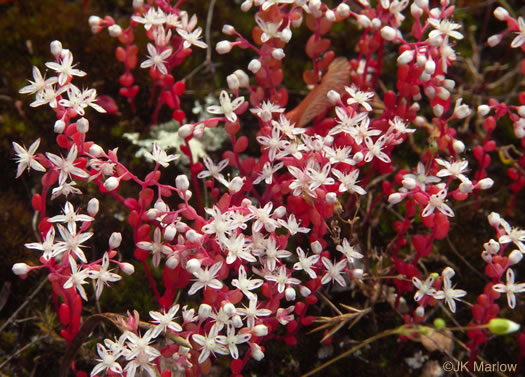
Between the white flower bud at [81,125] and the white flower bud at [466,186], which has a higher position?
the white flower bud at [81,125]

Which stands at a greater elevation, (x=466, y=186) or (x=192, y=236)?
(x=466, y=186)

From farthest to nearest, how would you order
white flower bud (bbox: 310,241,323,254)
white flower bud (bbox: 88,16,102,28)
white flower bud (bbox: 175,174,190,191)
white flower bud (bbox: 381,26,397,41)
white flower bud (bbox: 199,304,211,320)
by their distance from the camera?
white flower bud (bbox: 88,16,102,28) < white flower bud (bbox: 381,26,397,41) < white flower bud (bbox: 310,241,323,254) < white flower bud (bbox: 175,174,190,191) < white flower bud (bbox: 199,304,211,320)

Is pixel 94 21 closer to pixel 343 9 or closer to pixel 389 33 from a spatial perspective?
pixel 343 9

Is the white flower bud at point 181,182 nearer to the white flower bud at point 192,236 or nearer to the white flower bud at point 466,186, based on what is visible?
the white flower bud at point 192,236

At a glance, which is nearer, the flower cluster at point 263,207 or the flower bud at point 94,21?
the flower cluster at point 263,207

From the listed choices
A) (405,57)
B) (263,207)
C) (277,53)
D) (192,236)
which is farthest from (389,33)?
(192,236)

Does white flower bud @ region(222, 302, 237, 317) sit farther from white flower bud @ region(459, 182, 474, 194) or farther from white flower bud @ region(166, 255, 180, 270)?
white flower bud @ region(459, 182, 474, 194)

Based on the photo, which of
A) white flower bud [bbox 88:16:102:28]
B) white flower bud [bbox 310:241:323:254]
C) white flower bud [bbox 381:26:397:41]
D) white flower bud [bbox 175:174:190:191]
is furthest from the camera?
white flower bud [bbox 88:16:102:28]

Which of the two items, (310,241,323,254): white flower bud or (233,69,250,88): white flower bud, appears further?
(233,69,250,88): white flower bud

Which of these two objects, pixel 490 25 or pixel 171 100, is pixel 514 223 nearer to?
pixel 490 25

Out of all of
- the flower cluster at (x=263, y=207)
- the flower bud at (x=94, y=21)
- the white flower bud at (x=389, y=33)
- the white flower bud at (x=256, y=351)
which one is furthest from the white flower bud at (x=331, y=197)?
the flower bud at (x=94, y=21)

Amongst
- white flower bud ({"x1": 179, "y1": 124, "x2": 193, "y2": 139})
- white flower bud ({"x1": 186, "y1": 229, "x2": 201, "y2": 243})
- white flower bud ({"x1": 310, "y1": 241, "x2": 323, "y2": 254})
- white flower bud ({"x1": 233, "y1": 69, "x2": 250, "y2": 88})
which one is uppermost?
white flower bud ({"x1": 233, "y1": 69, "x2": 250, "y2": 88})

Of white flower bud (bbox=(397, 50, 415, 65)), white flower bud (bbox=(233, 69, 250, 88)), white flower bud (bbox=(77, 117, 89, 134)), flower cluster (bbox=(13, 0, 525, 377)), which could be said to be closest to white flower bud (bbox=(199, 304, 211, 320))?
flower cluster (bbox=(13, 0, 525, 377))
